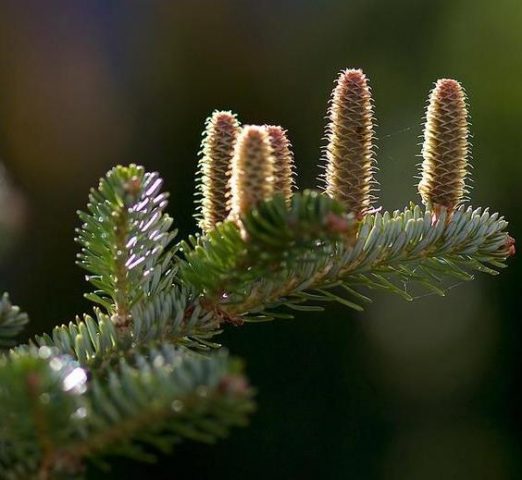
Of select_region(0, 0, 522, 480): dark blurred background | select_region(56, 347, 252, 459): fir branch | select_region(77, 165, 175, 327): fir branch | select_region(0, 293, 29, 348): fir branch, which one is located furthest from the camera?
select_region(0, 0, 522, 480): dark blurred background

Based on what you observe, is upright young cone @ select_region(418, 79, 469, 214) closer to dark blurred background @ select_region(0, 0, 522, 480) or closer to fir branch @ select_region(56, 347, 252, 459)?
fir branch @ select_region(56, 347, 252, 459)

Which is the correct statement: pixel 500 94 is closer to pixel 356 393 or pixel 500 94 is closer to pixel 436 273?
pixel 356 393

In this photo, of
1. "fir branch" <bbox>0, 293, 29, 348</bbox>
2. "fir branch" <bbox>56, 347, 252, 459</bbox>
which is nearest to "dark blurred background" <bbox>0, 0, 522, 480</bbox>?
"fir branch" <bbox>0, 293, 29, 348</bbox>

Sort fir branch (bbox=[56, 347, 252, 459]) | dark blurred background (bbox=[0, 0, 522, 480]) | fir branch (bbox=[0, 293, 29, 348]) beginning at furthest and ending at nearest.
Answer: dark blurred background (bbox=[0, 0, 522, 480]) < fir branch (bbox=[0, 293, 29, 348]) < fir branch (bbox=[56, 347, 252, 459])

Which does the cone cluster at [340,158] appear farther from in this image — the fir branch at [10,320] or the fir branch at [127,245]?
the fir branch at [10,320]

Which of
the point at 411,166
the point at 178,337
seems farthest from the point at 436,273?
the point at 411,166

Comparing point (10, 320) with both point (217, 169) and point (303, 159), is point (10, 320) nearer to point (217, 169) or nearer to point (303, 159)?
point (217, 169)

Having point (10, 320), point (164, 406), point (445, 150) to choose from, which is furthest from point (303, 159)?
point (164, 406)
